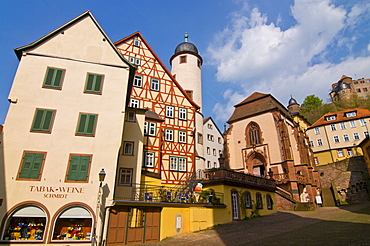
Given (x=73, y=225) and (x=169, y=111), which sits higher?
(x=169, y=111)

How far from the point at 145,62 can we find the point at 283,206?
20854mm

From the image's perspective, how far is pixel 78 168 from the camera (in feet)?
43.6

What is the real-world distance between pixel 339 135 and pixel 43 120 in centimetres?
5091

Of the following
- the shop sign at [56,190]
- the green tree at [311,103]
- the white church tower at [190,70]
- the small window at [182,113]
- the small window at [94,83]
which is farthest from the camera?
the green tree at [311,103]

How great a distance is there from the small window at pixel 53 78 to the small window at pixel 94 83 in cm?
153

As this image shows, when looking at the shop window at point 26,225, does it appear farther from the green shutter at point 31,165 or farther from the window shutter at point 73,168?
the window shutter at point 73,168

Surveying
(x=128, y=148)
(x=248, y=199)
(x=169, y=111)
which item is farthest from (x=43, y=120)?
(x=248, y=199)

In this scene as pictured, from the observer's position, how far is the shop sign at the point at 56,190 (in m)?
12.3

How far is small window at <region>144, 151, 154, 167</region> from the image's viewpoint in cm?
2146

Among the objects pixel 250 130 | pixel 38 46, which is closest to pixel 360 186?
pixel 250 130

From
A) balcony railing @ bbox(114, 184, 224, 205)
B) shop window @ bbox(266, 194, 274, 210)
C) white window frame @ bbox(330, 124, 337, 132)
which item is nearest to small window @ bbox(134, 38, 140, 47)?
balcony railing @ bbox(114, 184, 224, 205)

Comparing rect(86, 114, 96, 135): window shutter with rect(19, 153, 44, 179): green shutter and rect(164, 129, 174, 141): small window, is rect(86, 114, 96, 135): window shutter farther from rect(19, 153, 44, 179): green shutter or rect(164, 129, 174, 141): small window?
rect(164, 129, 174, 141): small window

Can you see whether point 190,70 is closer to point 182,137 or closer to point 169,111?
point 169,111

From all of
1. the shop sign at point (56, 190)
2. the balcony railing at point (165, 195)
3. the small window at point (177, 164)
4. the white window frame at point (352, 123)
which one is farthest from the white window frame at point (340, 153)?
the shop sign at point (56, 190)
